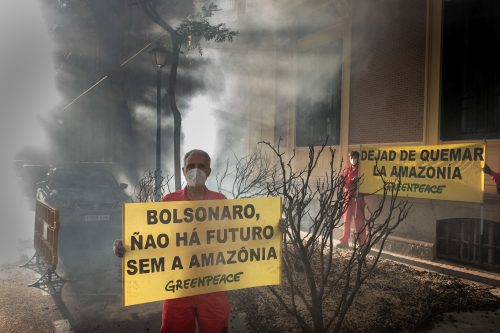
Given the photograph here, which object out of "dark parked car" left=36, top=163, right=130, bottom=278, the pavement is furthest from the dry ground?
"dark parked car" left=36, top=163, right=130, bottom=278

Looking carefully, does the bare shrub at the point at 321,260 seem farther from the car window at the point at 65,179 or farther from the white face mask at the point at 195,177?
the car window at the point at 65,179

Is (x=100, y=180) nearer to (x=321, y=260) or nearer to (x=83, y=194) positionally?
(x=83, y=194)

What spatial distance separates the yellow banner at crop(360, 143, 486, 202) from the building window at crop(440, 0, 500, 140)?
1201 millimetres

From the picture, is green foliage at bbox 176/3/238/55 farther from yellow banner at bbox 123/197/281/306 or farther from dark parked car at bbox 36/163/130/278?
yellow banner at bbox 123/197/281/306

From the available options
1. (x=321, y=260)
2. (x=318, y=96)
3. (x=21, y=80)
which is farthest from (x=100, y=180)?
(x=21, y=80)

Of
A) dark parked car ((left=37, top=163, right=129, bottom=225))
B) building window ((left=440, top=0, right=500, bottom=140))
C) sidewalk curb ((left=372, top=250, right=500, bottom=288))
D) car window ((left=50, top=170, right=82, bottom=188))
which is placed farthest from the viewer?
car window ((left=50, top=170, right=82, bottom=188))

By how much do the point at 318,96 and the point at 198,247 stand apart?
921cm

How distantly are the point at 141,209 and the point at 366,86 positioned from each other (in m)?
7.94

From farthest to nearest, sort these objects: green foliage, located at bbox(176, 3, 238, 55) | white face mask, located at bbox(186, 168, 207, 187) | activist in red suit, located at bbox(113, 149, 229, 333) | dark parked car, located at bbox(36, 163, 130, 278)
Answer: green foliage, located at bbox(176, 3, 238, 55) → dark parked car, located at bbox(36, 163, 130, 278) → white face mask, located at bbox(186, 168, 207, 187) → activist in red suit, located at bbox(113, 149, 229, 333)

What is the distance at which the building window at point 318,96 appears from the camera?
11.0m

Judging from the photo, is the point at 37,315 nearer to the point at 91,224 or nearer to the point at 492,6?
the point at 91,224

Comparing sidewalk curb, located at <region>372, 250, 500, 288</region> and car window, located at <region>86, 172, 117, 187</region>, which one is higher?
Answer: car window, located at <region>86, 172, 117, 187</region>

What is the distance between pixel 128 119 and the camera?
61.9 feet

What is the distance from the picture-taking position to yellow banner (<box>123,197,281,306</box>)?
2.93 m
